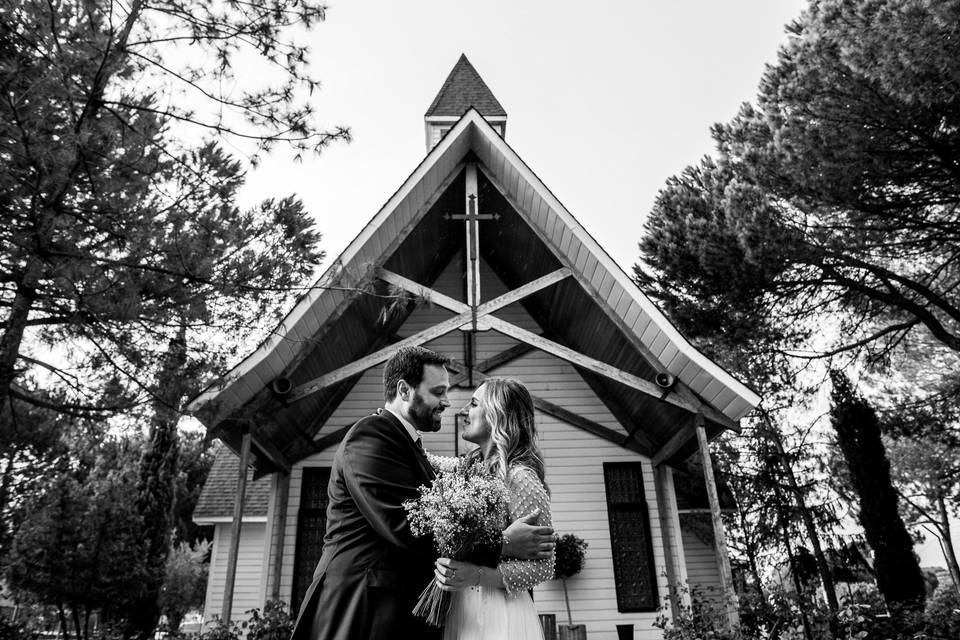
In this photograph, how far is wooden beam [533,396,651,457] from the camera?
→ 9.27 meters

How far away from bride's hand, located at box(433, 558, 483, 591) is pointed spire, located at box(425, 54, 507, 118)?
46.3 ft

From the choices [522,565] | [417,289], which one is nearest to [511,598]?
[522,565]

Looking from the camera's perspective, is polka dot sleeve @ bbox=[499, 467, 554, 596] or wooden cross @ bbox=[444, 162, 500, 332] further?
wooden cross @ bbox=[444, 162, 500, 332]

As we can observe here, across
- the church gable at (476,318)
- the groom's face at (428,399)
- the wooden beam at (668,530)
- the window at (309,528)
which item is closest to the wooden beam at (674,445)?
the church gable at (476,318)

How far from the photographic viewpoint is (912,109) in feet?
29.1

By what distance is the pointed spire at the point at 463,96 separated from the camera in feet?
51.3

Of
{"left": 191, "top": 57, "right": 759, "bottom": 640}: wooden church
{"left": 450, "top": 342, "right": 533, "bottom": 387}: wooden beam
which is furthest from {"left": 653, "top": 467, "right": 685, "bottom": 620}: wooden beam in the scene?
{"left": 450, "top": 342, "right": 533, "bottom": 387}: wooden beam

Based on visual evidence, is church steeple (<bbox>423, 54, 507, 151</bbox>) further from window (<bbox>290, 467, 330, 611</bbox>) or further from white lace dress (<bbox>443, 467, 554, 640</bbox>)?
white lace dress (<bbox>443, 467, 554, 640</bbox>)

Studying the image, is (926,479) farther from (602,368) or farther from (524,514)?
(524,514)

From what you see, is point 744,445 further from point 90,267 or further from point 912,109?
point 90,267

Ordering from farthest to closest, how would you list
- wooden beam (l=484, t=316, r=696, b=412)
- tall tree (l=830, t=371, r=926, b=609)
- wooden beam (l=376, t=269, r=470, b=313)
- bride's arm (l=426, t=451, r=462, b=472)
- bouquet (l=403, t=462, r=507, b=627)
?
tall tree (l=830, t=371, r=926, b=609), wooden beam (l=484, t=316, r=696, b=412), wooden beam (l=376, t=269, r=470, b=313), bride's arm (l=426, t=451, r=462, b=472), bouquet (l=403, t=462, r=507, b=627)

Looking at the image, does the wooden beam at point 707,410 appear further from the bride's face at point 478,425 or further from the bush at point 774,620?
the bride's face at point 478,425

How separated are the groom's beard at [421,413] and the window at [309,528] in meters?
6.69

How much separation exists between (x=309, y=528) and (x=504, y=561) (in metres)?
6.95
